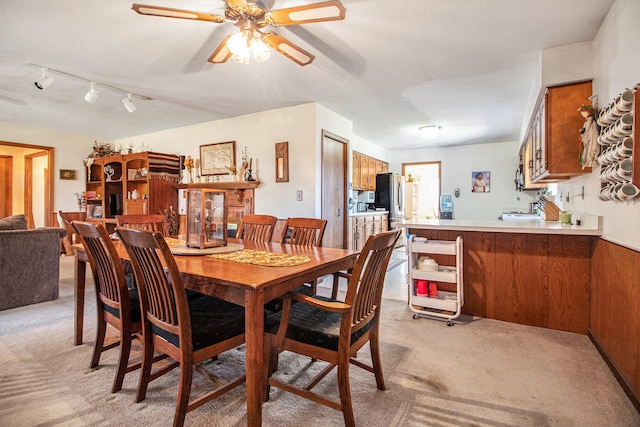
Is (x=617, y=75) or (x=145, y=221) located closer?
(x=617, y=75)

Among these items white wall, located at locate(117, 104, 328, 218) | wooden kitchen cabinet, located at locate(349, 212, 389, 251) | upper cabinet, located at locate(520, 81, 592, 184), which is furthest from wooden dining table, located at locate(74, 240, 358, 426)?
wooden kitchen cabinet, located at locate(349, 212, 389, 251)

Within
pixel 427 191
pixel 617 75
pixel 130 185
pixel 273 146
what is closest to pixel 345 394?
pixel 617 75

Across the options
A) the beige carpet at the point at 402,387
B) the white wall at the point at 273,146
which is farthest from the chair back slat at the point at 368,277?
the white wall at the point at 273,146

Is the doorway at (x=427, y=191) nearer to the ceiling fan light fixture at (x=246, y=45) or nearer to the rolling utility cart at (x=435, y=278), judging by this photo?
the rolling utility cart at (x=435, y=278)

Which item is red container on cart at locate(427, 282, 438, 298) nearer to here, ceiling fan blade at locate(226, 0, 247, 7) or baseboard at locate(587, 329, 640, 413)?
baseboard at locate(587, 329, 640, 413)

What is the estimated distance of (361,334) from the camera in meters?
1.60

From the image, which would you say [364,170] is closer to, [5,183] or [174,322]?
[174,322]

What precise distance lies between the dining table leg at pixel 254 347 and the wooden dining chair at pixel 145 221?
1.95 m

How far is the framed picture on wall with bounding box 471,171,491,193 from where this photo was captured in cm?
663

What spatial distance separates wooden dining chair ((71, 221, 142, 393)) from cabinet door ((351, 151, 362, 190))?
461 cm

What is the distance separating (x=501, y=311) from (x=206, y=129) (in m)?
4.68

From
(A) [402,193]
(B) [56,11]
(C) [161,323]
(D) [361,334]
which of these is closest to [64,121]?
(B) [56,11]

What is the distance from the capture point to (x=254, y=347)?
1.32 m

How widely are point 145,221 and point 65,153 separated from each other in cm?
451
